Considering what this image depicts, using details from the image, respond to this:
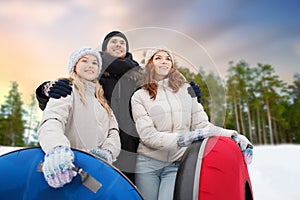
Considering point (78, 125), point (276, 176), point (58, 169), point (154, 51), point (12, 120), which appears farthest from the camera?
point (12, 120)

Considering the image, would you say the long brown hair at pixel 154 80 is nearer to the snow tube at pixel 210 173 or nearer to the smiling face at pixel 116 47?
the smiling face at pixel 116 47

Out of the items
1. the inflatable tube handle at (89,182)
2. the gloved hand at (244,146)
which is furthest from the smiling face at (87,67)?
Result: the gloved hand at (244,146)

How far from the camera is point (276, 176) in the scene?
13.4 ft

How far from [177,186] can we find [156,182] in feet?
1.07

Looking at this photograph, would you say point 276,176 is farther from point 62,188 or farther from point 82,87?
point 62,188

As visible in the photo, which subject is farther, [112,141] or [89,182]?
[112,141]

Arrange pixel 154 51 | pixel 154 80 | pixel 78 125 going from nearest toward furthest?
1. pixel 78 125
2. pixel 154 51
3. pixel 154 80

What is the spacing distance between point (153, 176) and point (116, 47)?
0.73 m

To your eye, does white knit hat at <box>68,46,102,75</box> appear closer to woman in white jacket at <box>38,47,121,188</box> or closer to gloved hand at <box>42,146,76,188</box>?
woman in white jacket at <box>38,47,121,188</box>

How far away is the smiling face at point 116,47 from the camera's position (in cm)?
172

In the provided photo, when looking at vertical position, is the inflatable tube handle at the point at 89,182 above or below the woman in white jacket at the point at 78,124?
below

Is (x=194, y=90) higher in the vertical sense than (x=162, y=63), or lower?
→ lower

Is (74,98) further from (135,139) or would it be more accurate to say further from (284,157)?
(284,157)

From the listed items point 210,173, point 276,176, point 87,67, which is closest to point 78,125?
point 87,67
